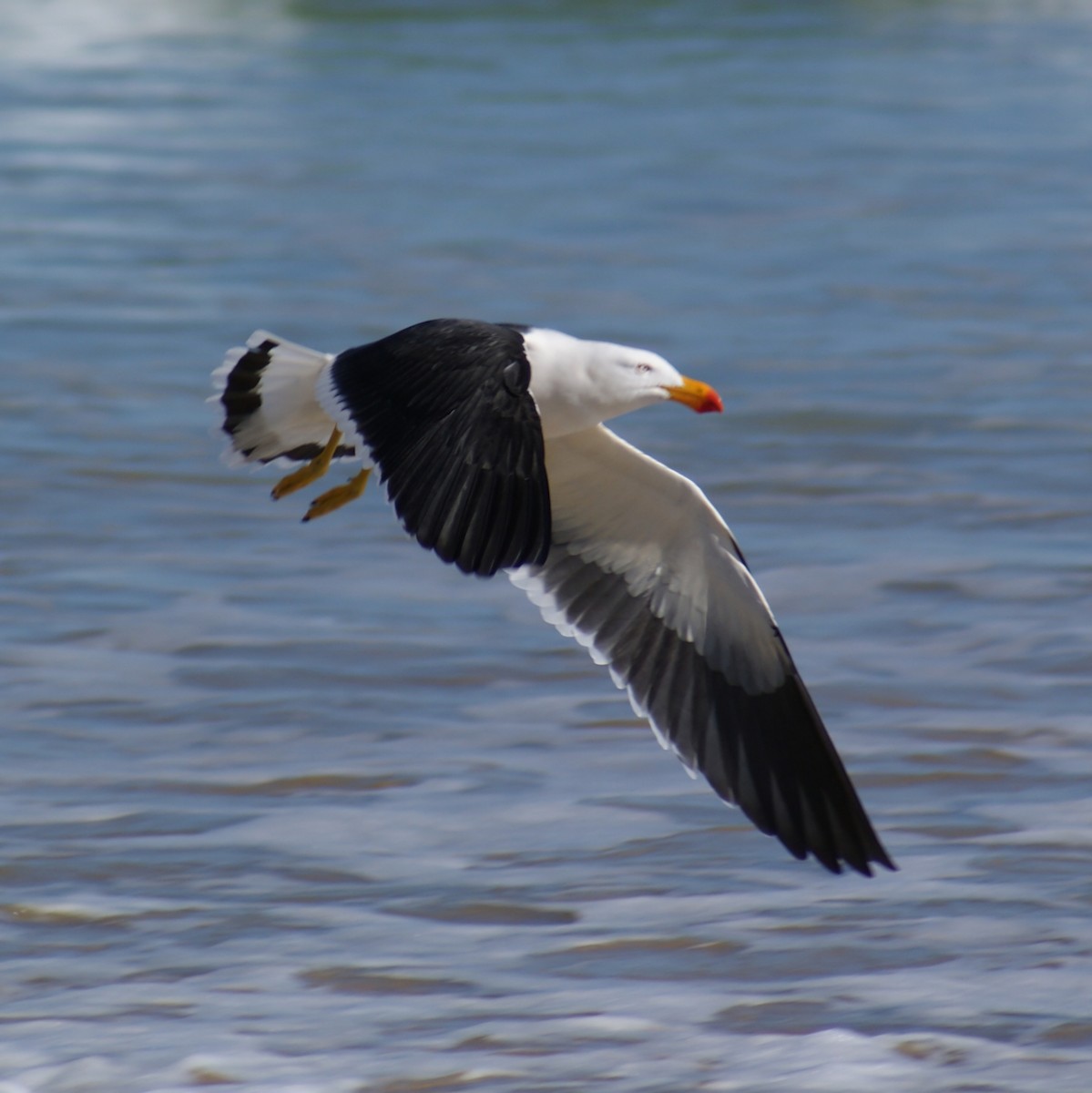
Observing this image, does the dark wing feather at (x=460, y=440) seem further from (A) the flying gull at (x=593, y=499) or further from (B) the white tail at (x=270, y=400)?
(B) the white tail at (x=270, y=400)

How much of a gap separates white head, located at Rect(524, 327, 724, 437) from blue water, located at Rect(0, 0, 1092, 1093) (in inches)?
44.8

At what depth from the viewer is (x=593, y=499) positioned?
604 centimetres

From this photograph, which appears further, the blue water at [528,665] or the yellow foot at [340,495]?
the yellow foot at [340,495]

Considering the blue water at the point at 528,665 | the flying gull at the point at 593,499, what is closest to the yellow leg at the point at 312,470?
the flying gull at the point at 593,499

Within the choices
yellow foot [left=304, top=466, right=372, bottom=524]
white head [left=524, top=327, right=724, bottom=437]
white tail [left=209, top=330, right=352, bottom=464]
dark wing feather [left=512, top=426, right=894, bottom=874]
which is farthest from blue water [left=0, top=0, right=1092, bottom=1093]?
white head [left=524, top=327, right=724, bottom=437]

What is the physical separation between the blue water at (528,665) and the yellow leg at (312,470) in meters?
0.85

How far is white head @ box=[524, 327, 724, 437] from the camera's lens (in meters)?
5.52

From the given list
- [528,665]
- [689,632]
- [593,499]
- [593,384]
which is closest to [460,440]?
[593,384]

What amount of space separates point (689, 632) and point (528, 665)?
1442mm

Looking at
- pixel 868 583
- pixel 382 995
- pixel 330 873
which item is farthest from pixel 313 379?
pixel 868 583

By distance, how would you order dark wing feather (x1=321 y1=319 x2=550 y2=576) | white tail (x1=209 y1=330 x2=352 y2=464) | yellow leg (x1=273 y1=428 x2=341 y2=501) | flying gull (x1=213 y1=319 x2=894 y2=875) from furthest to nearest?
yellow leg (x1=273 y1=428 x2=341 y2=501) → white tail (x1=209 y1=330 x2=352 y2=464) → flying gull (x1=213 y1=319 x2=894 y2=875) → dark wing feather (x1=321 y1=319 x2=550 y2=576)

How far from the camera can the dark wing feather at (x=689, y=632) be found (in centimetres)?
578

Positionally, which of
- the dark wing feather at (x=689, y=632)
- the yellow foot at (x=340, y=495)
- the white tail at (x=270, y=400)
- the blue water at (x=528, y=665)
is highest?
the white tail at (x=270, y=400)

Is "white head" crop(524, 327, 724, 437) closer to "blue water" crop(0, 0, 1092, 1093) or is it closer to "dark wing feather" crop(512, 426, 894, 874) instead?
"dark wing feather" crop(512, 426, 894, 874)
